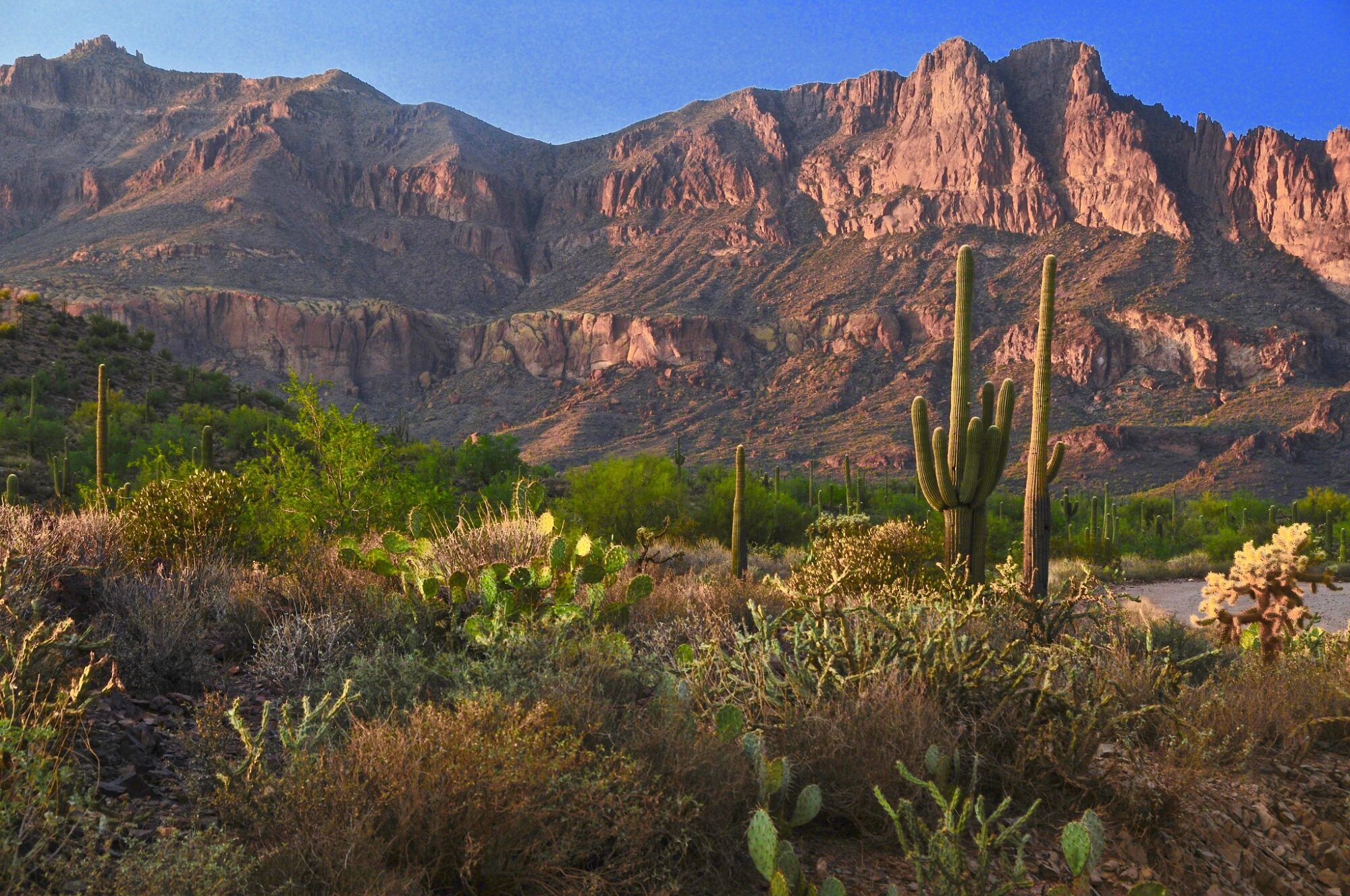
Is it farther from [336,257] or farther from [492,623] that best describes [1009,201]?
[492,623]

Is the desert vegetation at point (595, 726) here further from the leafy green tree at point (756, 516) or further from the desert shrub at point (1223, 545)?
the desert shrub at point (1223, 545)

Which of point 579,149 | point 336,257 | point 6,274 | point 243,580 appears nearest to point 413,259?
point 336,257

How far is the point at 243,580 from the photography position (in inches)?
288

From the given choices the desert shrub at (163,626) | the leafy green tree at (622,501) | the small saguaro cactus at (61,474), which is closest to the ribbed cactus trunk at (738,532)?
the leafy green tree at (622,501)

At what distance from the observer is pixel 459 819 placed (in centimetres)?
350

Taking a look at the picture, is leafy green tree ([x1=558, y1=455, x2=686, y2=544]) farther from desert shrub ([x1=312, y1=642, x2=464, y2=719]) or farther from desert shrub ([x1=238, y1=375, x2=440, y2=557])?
desert shrub ([x1=312, y1=642, x2=464, y2=719])

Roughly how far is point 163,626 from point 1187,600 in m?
20.3

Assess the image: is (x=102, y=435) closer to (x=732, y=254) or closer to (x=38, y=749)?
(x=38, y=749)

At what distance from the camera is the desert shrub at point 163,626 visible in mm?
5402

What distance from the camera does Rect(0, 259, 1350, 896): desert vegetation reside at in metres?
3.46

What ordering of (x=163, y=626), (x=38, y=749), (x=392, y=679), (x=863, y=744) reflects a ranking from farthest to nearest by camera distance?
(x=163, y=626), (x=392, y=679), (x=863, y=744), (x=38, y=749)

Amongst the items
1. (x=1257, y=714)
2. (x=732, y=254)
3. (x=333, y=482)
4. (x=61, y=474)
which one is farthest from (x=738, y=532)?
(x=732, y=254)

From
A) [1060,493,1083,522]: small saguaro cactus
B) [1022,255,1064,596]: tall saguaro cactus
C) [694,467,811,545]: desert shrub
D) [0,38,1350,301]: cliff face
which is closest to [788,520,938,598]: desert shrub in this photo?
[1022,255,1064,596]: tall saguaro cactus

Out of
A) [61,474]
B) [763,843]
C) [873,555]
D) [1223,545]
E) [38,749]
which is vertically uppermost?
[38,749]
